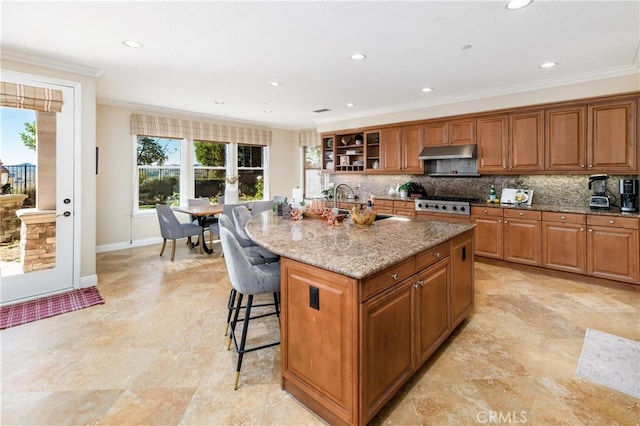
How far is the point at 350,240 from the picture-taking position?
7.18ft

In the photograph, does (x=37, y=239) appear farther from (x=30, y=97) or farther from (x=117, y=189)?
(x=117, y=189)

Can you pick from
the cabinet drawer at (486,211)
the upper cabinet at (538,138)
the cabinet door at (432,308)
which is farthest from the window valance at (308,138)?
the cabinet door at (432,308)

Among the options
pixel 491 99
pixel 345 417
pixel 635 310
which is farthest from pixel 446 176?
pixel 345 417

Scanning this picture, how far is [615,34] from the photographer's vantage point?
2900 millimetres

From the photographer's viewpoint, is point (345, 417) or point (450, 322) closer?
point (345, 417)

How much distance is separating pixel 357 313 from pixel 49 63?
4263mm

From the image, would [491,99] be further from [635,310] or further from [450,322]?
[450,322]

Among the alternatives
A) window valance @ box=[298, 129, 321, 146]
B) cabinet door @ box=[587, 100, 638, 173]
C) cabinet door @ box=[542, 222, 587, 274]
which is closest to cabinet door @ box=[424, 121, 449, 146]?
cabinet door @ box=[587, 100, 638, 173]

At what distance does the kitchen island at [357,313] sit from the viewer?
1570mm

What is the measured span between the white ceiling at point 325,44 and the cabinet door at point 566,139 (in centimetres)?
43

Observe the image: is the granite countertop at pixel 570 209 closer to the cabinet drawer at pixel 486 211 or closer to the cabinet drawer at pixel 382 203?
the cabinet drawer at pixel 486 211

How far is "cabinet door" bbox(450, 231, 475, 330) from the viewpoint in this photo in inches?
98.9

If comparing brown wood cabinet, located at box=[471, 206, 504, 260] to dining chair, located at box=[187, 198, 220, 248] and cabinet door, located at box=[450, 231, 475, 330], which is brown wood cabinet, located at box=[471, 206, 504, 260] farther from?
dining chair, located at box=[187, 198, 220, 248]

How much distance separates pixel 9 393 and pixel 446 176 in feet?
18.9
